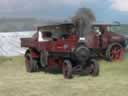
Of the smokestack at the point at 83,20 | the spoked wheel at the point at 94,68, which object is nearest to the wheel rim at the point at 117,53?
the smokestack at the point at 83,20

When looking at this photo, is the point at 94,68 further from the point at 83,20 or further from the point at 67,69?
the point at 83,20

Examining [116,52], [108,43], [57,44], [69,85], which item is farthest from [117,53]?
[69,85]

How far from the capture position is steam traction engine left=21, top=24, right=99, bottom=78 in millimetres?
15992

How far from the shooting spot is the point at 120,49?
2205cm

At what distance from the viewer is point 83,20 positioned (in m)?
17.5

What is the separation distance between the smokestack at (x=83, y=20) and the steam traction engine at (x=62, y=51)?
0.80 ft

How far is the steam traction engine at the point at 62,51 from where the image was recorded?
15992 mm

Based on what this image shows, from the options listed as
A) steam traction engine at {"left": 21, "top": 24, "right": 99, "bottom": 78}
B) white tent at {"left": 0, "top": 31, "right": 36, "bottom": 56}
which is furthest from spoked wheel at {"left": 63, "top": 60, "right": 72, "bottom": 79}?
white tent at {"left": 0, "top": 31, "right": 36, "bottom": 56}

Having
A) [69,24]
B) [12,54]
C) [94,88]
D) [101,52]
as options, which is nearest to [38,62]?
[69,24]

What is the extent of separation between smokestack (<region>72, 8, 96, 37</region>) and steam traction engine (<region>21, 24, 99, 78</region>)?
0.80 feet

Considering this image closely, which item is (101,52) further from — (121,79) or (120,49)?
(121,79)

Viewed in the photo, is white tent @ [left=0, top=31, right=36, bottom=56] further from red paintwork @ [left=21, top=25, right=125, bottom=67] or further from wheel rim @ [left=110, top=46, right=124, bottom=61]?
red paintwork @ [left=21, top=25, right=125, bottom=67]

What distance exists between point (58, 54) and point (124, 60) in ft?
20.7

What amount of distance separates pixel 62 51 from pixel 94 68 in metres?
1.36
